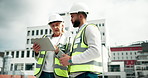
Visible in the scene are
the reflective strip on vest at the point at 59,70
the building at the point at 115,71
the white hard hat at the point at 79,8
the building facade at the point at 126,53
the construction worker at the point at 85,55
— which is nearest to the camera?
the construction worker at the point at 85,55

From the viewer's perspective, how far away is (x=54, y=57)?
262 centimetres

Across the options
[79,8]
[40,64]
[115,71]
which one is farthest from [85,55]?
[115,71]

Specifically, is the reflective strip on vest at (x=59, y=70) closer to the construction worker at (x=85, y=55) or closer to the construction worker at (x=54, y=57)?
the construction worker at (x=54, y=57)

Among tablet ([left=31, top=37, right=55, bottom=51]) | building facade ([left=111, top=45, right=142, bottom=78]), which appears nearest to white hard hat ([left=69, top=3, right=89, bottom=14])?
tablet ([left=31, top=37, right=55, bottom=51])

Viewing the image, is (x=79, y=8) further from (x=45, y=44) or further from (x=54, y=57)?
(x=54, y=57)

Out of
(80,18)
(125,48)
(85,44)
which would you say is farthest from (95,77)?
(125,48)

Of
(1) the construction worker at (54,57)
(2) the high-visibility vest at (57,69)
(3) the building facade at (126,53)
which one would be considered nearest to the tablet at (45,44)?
(1) the construction worker at (54,57)

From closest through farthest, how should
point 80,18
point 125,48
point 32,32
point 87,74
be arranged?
point 87,74 < point 80,18 < point 32,32 < point 125,48

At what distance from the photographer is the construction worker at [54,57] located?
2512 mm

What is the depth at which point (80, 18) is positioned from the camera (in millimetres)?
2254

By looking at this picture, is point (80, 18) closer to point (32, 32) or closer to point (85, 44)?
point (85, 44)

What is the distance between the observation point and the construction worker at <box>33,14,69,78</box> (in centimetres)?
251

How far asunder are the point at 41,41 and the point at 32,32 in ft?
132

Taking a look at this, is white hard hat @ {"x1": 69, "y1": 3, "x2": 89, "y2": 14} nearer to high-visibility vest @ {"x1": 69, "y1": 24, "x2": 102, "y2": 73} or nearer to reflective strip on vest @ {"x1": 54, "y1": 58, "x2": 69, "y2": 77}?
high-visibility vest @ {"x1": 69, "y1": 24, "x2": 102, "y2": 73}
